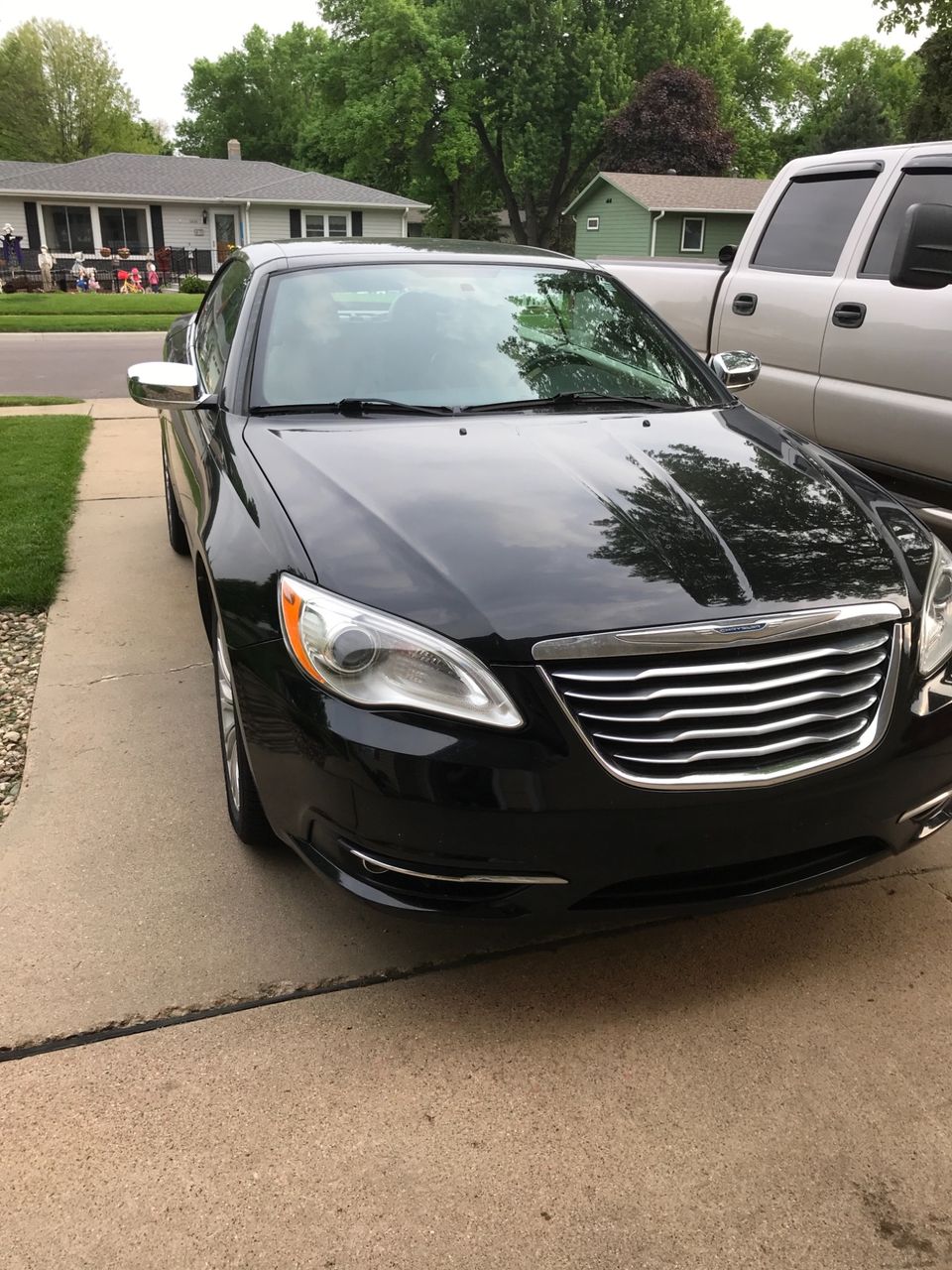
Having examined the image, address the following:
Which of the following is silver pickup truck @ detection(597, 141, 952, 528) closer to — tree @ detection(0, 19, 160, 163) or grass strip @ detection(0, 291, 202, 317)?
grass strip @ detection(0, 291, 202, 317)

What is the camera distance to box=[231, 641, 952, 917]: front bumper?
2.10m

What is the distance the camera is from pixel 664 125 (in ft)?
143

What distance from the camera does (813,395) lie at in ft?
18.0

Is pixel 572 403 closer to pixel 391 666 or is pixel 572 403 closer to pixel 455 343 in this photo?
pixel 455 343

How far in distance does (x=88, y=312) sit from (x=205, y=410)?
22.8m

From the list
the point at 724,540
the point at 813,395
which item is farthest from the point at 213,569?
the point at 813,395

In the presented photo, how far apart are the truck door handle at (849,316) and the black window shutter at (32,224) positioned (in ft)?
137

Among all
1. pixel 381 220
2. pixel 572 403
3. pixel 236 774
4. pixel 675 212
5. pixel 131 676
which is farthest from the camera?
pixel 381 220

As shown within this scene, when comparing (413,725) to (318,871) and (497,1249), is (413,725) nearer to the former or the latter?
(318,871)

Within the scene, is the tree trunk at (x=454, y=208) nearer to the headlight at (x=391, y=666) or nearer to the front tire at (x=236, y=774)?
the front tire at (x=236, y=774)

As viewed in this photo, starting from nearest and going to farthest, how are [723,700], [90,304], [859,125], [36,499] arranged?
[723,700] < [36,499] < [90,304] < [859,125]

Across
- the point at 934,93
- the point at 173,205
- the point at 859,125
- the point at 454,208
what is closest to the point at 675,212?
the point at 859,125

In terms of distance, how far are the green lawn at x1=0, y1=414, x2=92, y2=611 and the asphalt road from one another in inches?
115

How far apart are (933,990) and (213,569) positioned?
2063mm
